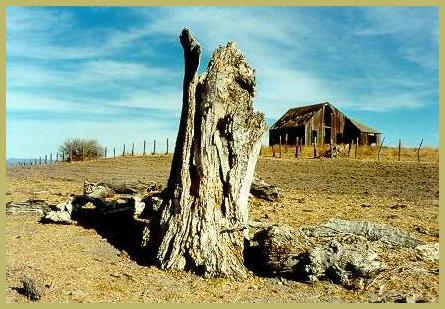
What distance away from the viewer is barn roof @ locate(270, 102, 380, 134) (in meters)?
48.9

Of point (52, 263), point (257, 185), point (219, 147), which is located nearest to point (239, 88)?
point (219, 147)

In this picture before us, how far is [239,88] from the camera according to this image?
953 centimetres

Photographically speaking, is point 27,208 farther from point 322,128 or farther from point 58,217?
point 322,128

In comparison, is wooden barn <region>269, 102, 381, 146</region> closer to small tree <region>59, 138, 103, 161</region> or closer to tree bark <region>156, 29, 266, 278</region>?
small tree <region>59, 138, 103, 161</region>

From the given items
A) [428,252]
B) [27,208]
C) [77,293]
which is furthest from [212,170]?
[27,208]

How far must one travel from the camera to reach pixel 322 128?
48.9m

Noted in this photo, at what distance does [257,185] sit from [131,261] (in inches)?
272

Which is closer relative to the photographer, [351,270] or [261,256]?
[351,270]

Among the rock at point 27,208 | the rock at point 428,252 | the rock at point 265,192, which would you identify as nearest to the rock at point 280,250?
the rock at point 428,252

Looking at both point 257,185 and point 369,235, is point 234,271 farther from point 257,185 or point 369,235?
point 257,185

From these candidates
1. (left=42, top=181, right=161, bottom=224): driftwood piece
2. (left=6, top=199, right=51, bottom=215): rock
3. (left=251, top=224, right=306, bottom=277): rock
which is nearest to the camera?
(left=251, top=224, right=306, bottom=277): rock

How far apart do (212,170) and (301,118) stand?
137 feet

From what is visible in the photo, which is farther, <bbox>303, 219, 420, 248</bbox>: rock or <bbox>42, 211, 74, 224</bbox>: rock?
<bbox>42, 211, 74, 224</bbox>: rock

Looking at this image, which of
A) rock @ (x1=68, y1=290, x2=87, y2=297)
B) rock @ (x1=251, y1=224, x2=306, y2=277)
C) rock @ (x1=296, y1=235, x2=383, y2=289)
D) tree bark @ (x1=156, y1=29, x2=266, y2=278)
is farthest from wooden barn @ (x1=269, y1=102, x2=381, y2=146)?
rock @ (x1=68, y1=290, x2=87, y2=297)
